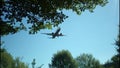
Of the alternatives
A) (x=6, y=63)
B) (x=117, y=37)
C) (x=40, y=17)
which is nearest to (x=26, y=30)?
(x=40, y=17)

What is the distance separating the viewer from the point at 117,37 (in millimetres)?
48094

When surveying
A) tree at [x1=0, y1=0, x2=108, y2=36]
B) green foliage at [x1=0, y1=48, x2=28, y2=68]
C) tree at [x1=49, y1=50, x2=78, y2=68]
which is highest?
tree at [x1=49, y1=50, x2=78, y2=68]

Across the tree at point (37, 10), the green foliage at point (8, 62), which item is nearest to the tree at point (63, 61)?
the green foliage at point (8, 62)

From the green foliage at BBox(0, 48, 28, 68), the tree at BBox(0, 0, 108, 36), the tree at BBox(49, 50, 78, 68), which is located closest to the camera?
the tree at BBox(0, 0, 108, 36)

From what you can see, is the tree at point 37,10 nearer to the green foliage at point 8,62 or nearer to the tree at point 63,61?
the green foliage at point 8,62

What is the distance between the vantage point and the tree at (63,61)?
86625mm

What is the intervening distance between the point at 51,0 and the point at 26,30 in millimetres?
4353

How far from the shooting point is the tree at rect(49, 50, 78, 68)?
86.6 meters

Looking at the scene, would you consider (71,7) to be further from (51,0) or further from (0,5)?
(0,5)

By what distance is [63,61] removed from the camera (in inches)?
3410

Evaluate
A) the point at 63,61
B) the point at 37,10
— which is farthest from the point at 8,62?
the point at 37,10

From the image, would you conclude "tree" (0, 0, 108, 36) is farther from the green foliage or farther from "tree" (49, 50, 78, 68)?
"tree" (49, 50, 78, 68)

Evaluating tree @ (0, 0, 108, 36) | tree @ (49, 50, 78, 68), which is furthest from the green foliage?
tree @ (0, 0, 108, 36)

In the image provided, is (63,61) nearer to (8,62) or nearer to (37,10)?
(8,62)
